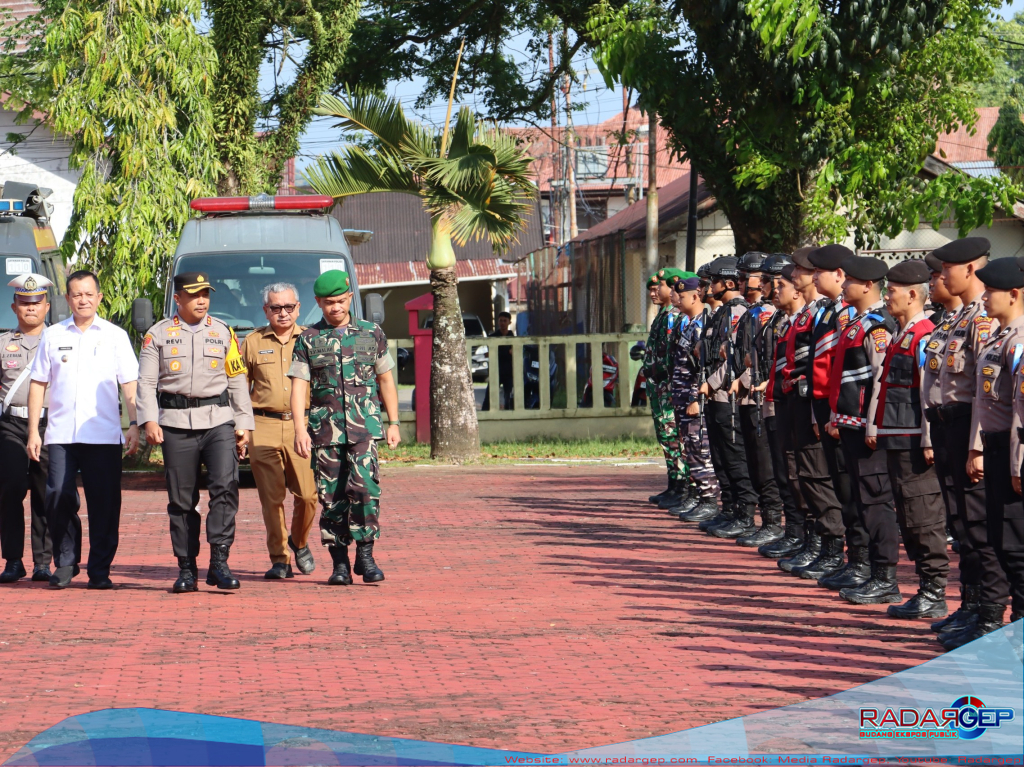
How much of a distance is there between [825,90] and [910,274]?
750 cm

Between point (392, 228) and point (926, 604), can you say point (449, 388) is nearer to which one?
point (926, 604)

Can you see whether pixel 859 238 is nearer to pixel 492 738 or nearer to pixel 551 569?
pixel 551 569

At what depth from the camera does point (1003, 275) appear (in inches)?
255

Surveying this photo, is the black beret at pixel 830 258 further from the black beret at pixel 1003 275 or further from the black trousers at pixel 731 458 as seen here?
the black trousers at pixel 731 458

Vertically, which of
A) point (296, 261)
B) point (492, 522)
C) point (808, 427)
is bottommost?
point (492, 522)

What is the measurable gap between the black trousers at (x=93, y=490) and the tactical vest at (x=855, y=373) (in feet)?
15.5

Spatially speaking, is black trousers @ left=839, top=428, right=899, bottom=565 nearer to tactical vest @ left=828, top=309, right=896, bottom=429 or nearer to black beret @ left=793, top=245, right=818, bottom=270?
tactical vest @ left=828, top=309, right=896, bottom=429

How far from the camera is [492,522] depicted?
12273 mm

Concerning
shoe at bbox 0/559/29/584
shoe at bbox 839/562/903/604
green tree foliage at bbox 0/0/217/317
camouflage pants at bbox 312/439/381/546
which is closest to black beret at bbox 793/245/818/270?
shoe at bbox 839/562/903/604

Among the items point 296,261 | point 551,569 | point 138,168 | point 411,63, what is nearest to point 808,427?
point 551,569

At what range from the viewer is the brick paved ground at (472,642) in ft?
19.1

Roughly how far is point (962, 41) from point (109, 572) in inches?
418

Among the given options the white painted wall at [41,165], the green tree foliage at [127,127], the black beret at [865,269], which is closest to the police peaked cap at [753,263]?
the black beret at [865,269]

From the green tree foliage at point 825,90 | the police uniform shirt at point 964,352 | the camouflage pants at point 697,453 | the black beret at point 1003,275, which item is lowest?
the camouflage pants at point 697,453
